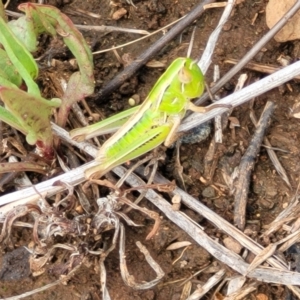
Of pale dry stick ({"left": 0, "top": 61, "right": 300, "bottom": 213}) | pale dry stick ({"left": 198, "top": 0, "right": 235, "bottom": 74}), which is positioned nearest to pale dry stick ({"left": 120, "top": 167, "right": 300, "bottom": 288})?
pale dry stick ({"left": 0, "top": 61, "right": 300, "bottom": 213})

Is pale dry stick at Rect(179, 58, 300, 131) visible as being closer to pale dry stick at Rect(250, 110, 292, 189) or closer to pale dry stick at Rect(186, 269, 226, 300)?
pale dry stick at Rect(250, 110, 292, 189)

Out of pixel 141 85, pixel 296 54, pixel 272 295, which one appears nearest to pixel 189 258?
pixel 272 295

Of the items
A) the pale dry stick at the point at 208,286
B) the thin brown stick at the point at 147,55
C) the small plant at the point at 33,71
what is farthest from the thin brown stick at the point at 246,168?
the small plant at the point at 33,71

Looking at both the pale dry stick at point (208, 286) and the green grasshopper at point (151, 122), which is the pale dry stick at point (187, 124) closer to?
the green grasshopper at point (151, 122)

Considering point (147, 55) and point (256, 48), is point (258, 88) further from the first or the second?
point (147, 55)

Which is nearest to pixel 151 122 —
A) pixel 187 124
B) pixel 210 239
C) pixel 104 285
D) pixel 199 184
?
pixel 187 124

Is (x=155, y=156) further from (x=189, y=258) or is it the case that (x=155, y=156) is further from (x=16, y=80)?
(x=16, y=80)
